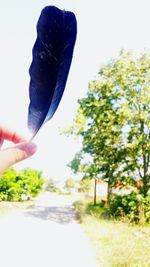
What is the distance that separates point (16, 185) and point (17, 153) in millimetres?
32282

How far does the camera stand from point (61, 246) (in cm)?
1073

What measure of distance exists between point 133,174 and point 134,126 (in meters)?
3.06

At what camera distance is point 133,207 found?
17.1 m

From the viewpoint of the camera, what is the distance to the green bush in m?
16.2

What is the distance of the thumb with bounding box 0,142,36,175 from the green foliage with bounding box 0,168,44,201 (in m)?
25.9

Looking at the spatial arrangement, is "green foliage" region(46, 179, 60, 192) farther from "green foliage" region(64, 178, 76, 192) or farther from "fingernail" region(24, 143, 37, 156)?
"fingernail" region(24, 143, 37, 156)

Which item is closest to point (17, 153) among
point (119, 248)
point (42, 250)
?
point (119, 248)

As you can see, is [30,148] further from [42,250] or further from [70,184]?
[70,184]

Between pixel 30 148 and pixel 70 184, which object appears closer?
pixel 30 148

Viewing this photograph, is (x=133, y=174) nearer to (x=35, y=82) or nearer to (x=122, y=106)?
(x=122, y=106)

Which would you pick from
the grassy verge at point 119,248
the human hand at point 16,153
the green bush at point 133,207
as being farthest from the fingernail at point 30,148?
the green bush at point 133,207

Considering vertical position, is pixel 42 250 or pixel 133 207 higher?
pixel 133 207

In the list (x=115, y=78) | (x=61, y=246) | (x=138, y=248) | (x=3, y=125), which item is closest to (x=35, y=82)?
(x=3, y=125)

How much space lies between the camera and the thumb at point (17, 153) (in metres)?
0.90
